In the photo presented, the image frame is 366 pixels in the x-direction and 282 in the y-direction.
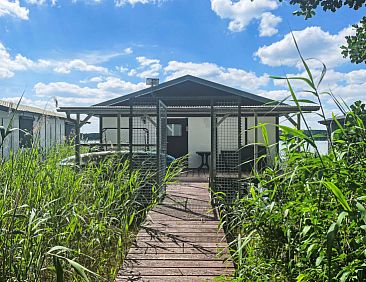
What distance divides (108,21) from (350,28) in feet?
15.7

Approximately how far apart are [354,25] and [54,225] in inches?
122

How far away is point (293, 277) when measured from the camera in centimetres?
179

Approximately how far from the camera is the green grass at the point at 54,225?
1.77 m

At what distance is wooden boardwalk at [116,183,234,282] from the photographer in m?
2.69

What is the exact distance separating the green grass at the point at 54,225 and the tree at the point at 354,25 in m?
2.55

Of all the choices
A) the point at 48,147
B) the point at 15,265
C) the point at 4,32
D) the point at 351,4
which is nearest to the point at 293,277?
the point at 15,265

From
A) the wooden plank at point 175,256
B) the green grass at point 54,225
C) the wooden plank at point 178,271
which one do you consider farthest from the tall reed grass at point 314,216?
the green grass at point 54,225

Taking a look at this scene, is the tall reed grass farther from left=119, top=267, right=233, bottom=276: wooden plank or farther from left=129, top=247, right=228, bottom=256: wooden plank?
left=129, top=247, right=228, bottom=256: wooden plank

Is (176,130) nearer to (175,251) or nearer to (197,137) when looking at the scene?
(197,137)

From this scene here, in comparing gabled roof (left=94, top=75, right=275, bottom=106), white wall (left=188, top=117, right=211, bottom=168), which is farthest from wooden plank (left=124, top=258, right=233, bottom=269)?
white wall (left=188, top=117, right=211, bottom=168)

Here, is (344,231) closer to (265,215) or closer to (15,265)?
(265,215)

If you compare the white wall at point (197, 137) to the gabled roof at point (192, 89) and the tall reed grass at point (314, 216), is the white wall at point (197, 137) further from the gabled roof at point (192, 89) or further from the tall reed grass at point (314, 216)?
the tall reed grass at point (314, 216)

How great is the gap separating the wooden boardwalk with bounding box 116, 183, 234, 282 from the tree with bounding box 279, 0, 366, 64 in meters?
1.94

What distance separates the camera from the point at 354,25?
327cm
